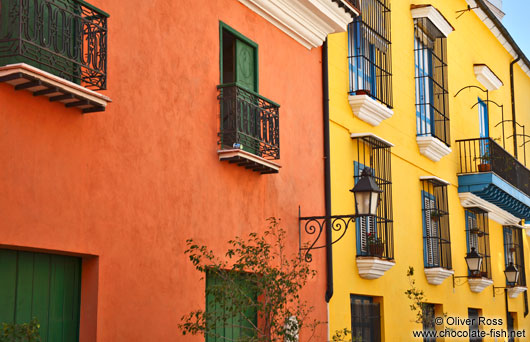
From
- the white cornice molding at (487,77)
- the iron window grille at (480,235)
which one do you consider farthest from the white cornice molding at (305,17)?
the white cornice molding at (487,77)

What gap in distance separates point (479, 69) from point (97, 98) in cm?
1528

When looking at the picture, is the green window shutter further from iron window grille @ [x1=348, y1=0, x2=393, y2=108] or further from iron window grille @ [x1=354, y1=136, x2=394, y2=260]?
iron window grille @ [x1=354, y1=136, x2=394, y2=260]

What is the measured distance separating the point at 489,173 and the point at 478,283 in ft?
8.01

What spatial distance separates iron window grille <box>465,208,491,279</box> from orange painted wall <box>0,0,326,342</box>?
8877 mm

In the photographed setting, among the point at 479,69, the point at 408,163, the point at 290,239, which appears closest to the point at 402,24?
the point at 408,163

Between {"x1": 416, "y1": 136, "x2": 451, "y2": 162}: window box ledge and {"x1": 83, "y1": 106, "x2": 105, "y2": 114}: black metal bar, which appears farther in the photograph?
{"x1": 416, "y1": 136, "x2": 451, "y2": 162}: window box ledge

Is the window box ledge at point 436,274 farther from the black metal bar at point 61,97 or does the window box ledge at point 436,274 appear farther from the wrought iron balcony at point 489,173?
the black metal bar at point 61,97

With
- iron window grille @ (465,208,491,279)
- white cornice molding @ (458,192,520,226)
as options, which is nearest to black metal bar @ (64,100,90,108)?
white cornice molding @ (458,192,520,226)

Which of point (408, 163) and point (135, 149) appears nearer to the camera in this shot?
point (135, 149)

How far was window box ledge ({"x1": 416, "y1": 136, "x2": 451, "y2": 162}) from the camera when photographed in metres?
16.6

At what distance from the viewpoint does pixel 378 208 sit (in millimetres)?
14398

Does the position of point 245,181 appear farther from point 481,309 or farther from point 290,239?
point 481,309

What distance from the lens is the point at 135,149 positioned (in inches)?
345

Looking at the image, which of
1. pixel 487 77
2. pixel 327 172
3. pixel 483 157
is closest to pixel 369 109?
pixel 327 172
